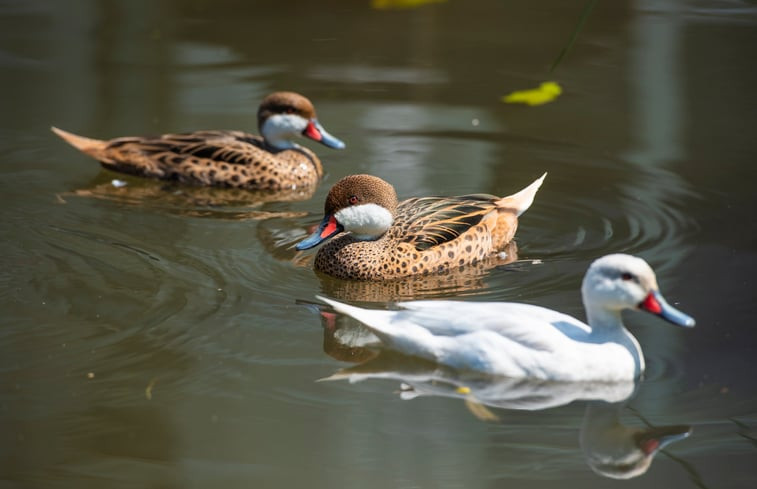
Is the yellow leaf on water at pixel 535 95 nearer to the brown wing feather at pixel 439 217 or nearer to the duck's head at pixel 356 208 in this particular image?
the brown wing feather at pixel 439 217

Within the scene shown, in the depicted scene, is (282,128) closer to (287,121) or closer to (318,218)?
(287,121)

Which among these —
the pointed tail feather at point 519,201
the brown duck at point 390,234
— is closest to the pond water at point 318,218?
the brown duck at point 390,234

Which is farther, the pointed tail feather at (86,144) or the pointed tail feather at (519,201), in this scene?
the pointed tail feather at (86,144)

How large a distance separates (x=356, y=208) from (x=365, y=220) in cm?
11

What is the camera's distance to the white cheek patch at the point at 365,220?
760 cm

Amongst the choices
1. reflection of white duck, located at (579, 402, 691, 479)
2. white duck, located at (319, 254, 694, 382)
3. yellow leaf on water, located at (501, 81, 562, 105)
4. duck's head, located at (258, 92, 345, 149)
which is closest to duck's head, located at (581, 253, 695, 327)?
white duck, located at (319, 254, 694, 382)

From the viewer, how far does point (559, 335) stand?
580cm

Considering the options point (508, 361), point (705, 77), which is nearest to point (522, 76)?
point (705, 77)

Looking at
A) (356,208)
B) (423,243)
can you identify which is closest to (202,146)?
(356,208)

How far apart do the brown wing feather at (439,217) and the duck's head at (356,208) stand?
19cm

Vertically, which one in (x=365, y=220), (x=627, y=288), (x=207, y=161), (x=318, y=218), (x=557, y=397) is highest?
(x=627, y=288)

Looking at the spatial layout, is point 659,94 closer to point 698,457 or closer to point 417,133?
point 417,133

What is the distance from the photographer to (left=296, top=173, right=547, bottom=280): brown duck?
750 cm

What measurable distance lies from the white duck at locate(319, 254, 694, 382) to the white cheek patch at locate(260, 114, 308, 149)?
401cm
